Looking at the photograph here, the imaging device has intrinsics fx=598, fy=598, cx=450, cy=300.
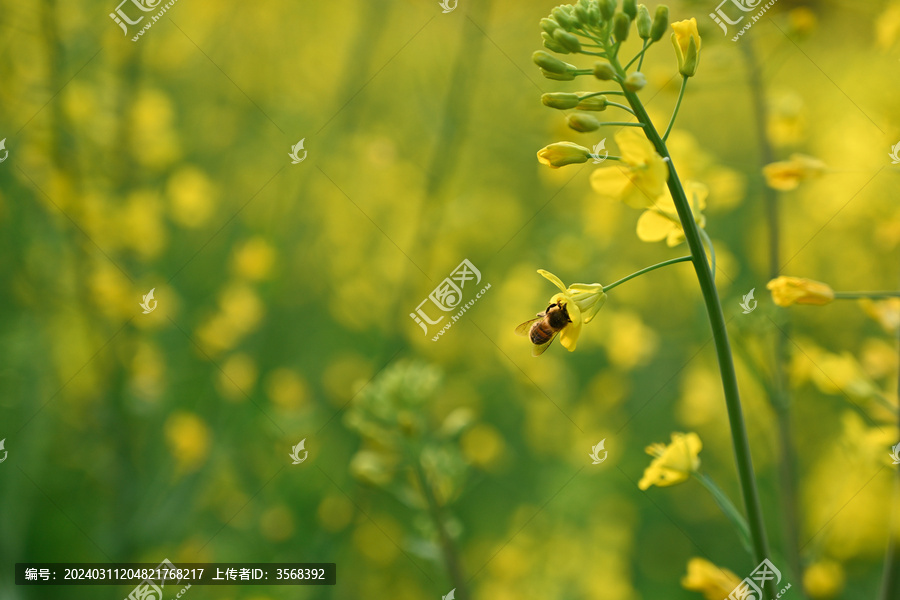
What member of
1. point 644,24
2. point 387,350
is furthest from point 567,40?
point 387,350

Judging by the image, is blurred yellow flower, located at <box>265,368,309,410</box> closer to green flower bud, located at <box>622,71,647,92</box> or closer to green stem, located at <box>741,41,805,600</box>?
green stem, located at <box>741,41,805,600</box>

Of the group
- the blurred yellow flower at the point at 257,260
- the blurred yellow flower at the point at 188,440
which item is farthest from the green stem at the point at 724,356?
the blurred yellow flower at the point at 188,440

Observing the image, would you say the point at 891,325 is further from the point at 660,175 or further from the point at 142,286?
the point at 142,286

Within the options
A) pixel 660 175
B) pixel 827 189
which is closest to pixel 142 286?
pixel 660 175

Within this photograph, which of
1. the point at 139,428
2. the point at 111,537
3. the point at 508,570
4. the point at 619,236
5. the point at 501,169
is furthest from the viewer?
the point at 501,169

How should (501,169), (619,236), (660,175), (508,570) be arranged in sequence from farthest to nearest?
1. (501,169)
2. (619,236)
3. (508,570)
4. (660,175)
